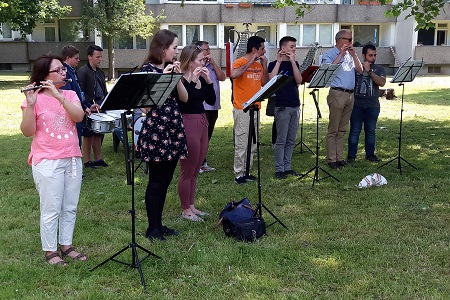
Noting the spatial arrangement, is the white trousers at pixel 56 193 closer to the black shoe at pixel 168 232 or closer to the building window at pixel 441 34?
the black shoe at pixel 168 232

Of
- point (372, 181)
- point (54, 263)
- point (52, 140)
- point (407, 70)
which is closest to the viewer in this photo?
point (52, 140)

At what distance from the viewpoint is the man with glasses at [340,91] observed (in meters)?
8.58

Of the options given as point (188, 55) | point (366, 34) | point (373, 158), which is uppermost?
point (366, 34)

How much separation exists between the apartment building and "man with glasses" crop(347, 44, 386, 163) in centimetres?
2337

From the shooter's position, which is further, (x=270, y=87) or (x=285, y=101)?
(x=285, y=101)

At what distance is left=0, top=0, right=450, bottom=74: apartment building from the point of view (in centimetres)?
3406

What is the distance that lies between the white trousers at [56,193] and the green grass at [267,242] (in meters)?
0.35

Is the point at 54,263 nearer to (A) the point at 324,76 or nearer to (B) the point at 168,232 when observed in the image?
(B) the point at 168,232

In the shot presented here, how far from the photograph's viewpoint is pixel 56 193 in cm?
479

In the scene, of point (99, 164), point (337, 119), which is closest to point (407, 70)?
point (337, 119)

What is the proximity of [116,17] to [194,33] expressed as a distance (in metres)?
7.60

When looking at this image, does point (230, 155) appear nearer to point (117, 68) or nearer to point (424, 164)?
point (424, 164)

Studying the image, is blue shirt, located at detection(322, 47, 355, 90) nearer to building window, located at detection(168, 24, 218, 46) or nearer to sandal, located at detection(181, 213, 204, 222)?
sandal, located at detection(181, 213, 204, 222)

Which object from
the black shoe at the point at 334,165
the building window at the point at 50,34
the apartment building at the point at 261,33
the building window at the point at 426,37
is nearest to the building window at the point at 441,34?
the apartment building at the point at 261,33
